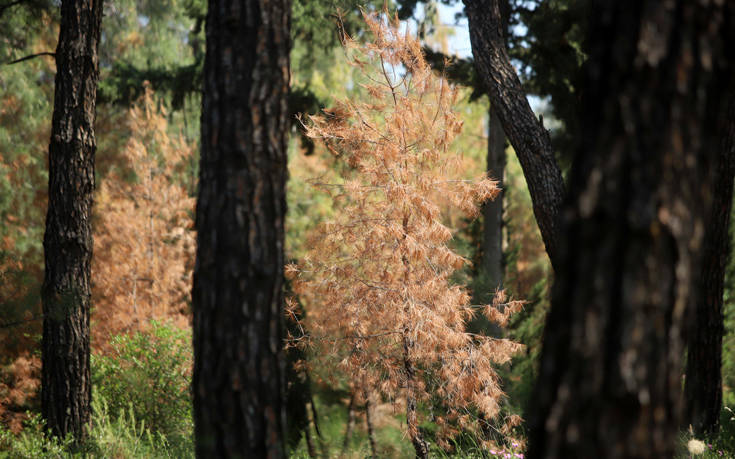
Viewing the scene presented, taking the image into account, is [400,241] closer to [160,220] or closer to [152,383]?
[152,383]

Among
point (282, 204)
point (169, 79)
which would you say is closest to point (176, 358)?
point (169, 79)

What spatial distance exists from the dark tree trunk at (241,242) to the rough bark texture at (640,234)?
123 cm

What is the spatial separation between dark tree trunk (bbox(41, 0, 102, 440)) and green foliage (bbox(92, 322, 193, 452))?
2.33 m

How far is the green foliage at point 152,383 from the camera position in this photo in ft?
23.9

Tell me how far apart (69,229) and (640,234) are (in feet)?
15.2

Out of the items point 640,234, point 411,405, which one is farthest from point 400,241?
point 640,234

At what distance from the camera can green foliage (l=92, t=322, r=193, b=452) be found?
729 centimetres

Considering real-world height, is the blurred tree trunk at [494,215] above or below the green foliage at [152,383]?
above

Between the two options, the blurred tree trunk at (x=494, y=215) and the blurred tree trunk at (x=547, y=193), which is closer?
the blurred tree trunk at (x=547, y=193)

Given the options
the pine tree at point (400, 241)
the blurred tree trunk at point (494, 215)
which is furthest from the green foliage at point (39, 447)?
the blurred tree trunk at point (494, 215)

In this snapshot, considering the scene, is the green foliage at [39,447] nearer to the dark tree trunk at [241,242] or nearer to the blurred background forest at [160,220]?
the blurred background forest at [160,220]

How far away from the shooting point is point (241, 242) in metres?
2.35

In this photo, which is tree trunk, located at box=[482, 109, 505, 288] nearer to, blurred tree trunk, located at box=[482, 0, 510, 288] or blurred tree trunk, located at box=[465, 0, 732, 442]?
blurred tree trunk, located at box=[482, 0, 510, 288]

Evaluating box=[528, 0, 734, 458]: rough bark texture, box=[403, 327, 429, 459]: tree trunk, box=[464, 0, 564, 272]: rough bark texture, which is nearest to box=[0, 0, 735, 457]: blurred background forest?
box=[403, 327, 429, 459]: tree trunk
